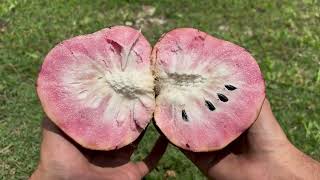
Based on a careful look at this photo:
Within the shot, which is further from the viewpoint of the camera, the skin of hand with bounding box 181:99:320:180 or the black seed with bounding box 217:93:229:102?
the skin of hand with bounding box 181:99:320:180

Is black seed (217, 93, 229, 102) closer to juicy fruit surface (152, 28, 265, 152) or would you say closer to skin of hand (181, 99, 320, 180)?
juicy fruit surface (152, 28, 265, 152)

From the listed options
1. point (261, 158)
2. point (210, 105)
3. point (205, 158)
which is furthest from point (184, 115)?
point (261, 158)

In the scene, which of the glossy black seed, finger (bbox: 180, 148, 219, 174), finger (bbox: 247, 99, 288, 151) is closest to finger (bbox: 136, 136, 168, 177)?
finger (bbox: 180, 148, 219, 174)

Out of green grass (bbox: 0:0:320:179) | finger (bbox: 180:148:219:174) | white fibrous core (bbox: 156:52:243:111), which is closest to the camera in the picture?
white fibrous core (bbox: 156:52:243:111)

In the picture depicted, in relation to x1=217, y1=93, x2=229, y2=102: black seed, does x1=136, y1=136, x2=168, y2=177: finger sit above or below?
below

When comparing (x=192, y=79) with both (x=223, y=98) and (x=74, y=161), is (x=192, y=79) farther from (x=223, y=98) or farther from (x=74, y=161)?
(x=74, y=161)

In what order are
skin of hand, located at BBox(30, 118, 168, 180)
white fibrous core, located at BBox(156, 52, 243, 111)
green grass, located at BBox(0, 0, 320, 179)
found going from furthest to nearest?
green grass, located at BBox(0, 0, 320, 179) → white fibrous core, located at BBox(156, 52, 243, 111) → skin of hand, located at BBox(30, 118, 168, 180)

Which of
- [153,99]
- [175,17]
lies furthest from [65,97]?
[175,17]

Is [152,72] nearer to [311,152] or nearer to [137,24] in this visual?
[311,152]
